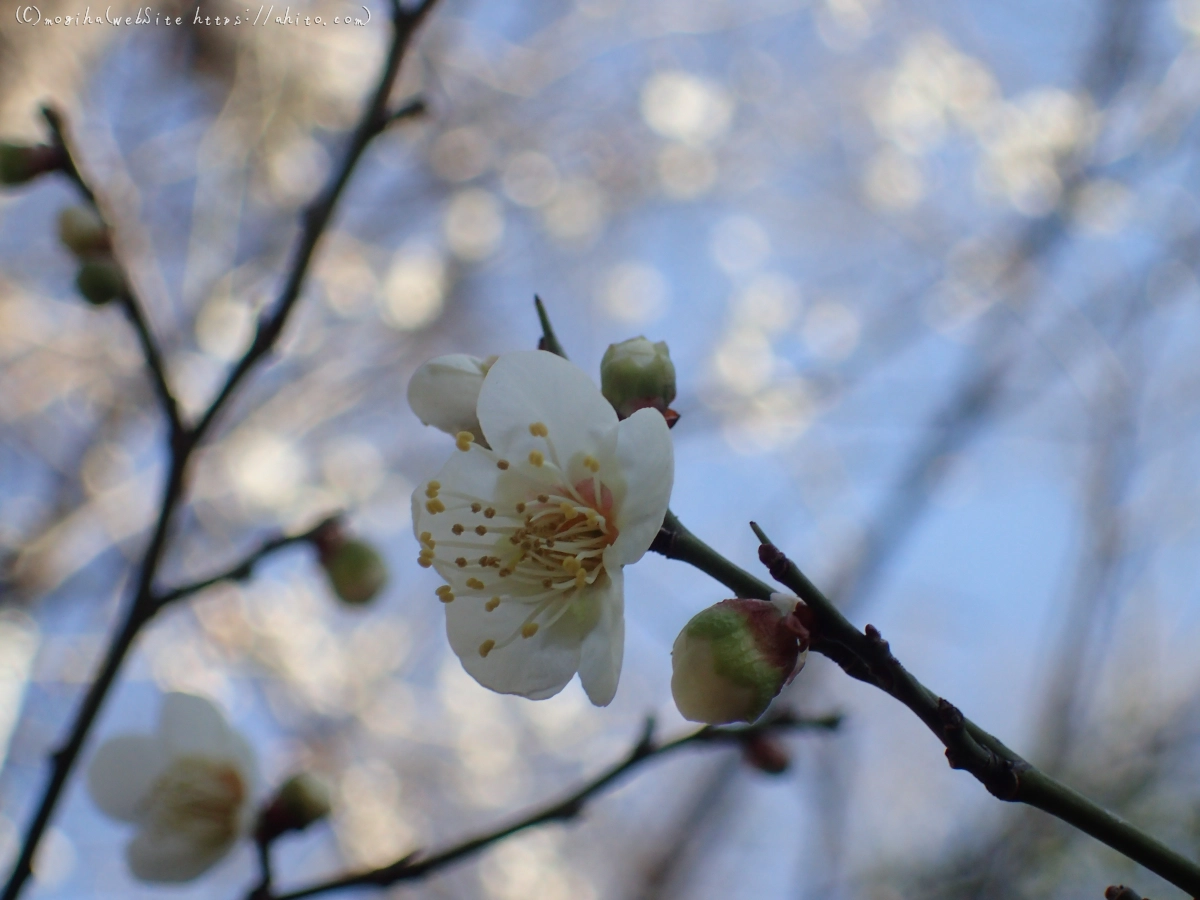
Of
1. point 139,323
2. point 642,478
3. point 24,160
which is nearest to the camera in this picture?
point 642,478

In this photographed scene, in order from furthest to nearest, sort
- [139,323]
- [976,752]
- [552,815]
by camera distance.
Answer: [139,323] → [552,815] → [976,752]

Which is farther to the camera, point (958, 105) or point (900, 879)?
point (958, 105)

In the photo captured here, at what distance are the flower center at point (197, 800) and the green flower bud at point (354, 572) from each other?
13.4 inches

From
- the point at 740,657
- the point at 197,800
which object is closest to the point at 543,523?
the point at 740,657

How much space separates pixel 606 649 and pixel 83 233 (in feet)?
3.75

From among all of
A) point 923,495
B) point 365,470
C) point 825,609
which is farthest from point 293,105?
point 825,609

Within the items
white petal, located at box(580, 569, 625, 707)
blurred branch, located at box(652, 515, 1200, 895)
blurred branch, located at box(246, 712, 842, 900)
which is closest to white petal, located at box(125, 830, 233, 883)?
blurred branch, located at box(246, 712, 842, 900)

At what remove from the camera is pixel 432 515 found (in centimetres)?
88

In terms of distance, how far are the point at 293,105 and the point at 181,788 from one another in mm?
4201

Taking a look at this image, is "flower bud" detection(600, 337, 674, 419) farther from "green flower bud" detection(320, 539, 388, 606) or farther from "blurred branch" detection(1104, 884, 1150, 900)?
"green flower bud" detection(320, 539, 388, 606)

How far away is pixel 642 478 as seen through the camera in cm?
73

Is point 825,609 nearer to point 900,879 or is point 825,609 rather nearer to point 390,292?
point 900,879
